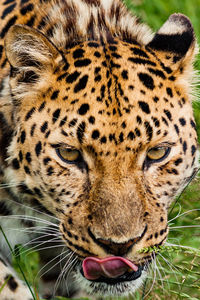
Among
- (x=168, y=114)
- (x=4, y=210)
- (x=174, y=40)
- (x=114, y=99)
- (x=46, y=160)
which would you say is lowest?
(x=4, y=210)

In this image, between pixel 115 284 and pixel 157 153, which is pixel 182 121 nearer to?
pixel 157 153

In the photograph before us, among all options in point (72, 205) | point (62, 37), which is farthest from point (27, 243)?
point (62, 37)

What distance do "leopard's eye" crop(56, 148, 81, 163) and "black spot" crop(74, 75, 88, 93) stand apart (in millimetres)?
442

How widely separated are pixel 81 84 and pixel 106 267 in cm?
135

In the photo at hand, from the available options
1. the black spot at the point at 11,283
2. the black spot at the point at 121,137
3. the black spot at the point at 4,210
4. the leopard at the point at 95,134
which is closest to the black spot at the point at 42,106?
the leopard at the point at 95,134

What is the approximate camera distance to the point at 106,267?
4637 mm

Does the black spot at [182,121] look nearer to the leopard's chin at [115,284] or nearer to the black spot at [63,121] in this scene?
the black spot at [63,121]

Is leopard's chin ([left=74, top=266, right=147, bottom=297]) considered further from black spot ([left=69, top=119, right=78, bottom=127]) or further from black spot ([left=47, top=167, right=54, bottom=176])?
black spot ([left=69, top=119, right=78, bottom=127])

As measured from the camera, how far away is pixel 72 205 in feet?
16.3

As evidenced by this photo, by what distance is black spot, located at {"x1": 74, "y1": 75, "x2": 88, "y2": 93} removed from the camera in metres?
4.97

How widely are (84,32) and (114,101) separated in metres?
0.87

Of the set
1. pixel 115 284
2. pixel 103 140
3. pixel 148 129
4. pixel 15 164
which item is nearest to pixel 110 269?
pixel 115 284

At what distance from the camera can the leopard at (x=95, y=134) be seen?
15.5 ft

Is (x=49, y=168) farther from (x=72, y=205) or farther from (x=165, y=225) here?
(x=165, y=225)
